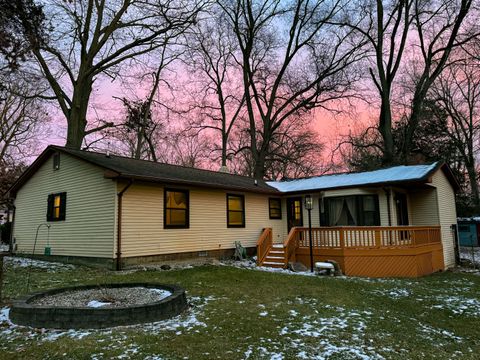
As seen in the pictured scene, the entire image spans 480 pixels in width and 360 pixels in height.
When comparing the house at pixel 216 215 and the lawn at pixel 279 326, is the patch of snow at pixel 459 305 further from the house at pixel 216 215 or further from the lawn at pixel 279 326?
the house at pixel 216 215

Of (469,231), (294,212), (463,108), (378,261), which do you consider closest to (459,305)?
(378,261)

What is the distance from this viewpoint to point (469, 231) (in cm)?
2141

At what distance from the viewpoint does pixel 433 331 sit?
206 inches

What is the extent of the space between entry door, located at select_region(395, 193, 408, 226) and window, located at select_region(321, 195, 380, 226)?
1.08 m

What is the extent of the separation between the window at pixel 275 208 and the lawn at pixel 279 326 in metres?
7.48

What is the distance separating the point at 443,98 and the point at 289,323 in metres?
26.1

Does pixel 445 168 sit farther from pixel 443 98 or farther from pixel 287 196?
pixel 443 98

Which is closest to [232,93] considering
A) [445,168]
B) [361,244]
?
[445,168]

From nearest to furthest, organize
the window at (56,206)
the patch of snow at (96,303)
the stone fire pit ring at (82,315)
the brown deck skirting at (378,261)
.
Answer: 1. the stone fire pit ring at (82,315)
2. the patch of snow at (96,303)
3. the brown deck skirting at (378,261)
4. the window at (56,206)

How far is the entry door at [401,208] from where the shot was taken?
45.6 feet

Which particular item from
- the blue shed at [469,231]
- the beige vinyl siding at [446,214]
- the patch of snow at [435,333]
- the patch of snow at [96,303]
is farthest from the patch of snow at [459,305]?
the blue shed at [469,231]

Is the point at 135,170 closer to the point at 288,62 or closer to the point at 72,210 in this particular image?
the point at 72,210

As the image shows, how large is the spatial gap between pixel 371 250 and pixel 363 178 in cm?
426

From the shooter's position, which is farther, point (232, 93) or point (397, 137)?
point (232, 93)
